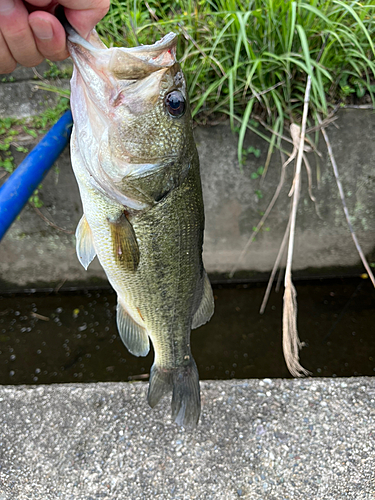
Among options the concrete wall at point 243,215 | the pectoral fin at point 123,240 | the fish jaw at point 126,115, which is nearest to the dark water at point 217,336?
the concrete wall at point 243,215

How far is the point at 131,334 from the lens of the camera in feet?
4.62

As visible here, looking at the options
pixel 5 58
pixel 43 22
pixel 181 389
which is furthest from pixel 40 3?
pixel 181 389

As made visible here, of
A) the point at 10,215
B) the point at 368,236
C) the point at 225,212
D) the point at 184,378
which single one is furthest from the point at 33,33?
the point at 368,236

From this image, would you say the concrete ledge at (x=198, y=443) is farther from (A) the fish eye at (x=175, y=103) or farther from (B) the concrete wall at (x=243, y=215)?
(B) the concrete wall at (x=243, y=215)

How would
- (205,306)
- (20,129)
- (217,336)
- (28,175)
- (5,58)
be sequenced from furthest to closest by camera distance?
(217,336)
(20,129)
(28,175)
(205,306)
(5,58)

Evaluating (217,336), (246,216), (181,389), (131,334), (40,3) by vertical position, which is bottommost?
(217,336)

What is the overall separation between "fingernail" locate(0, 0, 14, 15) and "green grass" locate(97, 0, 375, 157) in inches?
63.2

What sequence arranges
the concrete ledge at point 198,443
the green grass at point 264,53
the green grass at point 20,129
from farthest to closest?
the green grass at point 20,129
the green grass at point 264,53
the concrete ledge at point 198,443

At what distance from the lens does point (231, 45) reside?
2561 mm

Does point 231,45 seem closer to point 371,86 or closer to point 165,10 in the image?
point 165,10

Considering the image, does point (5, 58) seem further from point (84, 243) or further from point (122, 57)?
point (84, 243)

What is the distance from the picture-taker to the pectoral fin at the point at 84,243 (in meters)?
1.21

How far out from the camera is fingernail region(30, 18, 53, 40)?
97 centimetres

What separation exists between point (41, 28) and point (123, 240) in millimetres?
661
